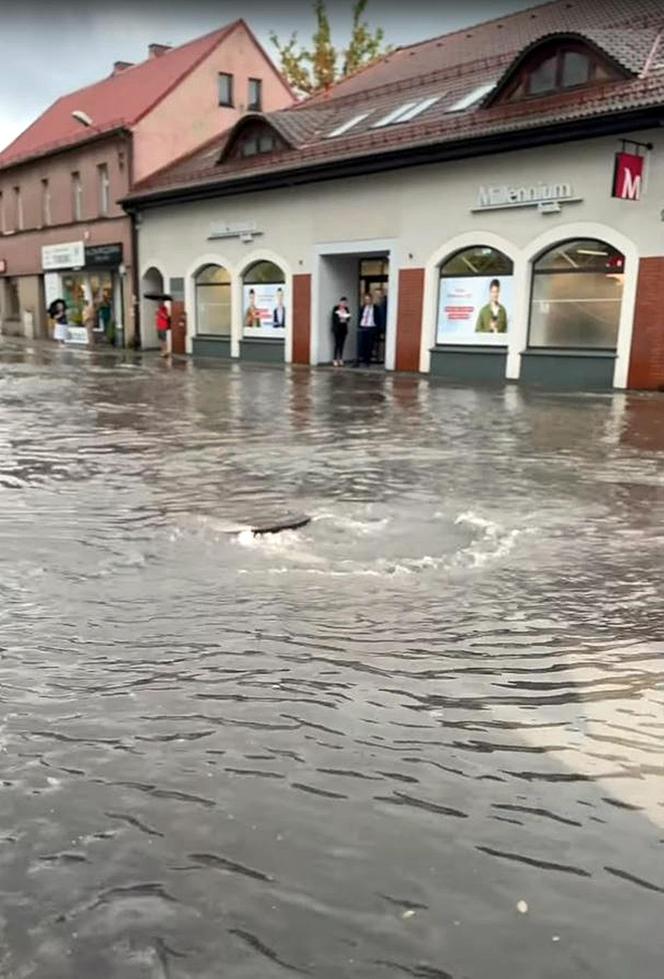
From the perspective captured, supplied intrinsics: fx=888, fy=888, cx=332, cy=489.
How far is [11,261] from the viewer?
132 ft

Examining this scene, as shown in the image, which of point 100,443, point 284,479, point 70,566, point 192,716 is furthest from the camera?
point 100,443

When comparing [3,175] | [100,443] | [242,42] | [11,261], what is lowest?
[100,443]

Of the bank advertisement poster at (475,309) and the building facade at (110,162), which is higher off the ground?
the building facade at (110,162)

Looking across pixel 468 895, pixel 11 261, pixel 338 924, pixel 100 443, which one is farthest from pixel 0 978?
pixel 11 261

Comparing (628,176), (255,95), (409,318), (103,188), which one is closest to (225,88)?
(255,95)

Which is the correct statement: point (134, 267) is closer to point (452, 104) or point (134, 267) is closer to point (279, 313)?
point (279, 313)

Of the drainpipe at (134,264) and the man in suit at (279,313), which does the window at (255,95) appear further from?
the man in suit at (279,313)

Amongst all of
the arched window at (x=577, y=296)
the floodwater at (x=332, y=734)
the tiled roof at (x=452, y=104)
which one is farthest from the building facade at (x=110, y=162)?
the floodwater at (x=332, y=734)

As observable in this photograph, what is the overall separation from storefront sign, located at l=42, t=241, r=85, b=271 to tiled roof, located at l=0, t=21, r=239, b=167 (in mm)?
3742

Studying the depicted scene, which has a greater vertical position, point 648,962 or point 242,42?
point 242,42

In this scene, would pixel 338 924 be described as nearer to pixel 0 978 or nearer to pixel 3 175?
pixel 0 978

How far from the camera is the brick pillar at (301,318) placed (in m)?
24.6

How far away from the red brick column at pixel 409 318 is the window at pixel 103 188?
15.9m

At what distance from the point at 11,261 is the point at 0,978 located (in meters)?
42.3
